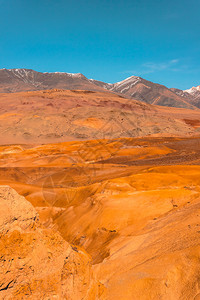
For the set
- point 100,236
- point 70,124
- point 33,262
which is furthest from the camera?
point 70,124

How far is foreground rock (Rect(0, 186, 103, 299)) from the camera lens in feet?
14.1

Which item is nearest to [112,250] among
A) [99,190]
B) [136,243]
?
[136,243]

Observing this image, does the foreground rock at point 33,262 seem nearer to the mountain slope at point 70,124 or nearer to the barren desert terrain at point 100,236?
the barren desert terrain at point 100,236

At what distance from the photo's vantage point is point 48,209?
15391 millimetres

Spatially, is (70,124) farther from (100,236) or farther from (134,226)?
(134,226)

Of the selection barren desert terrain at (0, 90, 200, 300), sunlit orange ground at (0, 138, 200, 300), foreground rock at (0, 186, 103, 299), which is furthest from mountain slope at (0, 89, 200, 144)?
foreground rock at (0, 186, 103, 299)

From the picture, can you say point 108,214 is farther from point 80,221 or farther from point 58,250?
point 58,250

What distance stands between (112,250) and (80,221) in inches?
146

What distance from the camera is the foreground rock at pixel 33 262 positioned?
4.29 metres

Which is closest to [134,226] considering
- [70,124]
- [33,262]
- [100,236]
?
[100,236]

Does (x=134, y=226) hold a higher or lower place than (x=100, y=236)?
higher

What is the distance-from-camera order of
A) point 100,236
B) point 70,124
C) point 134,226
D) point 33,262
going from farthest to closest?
point 70,124 → point 100,236 → point 134,226 → point 33,262

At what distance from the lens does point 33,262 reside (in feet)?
14.9

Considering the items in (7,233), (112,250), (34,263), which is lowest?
(112,250)
